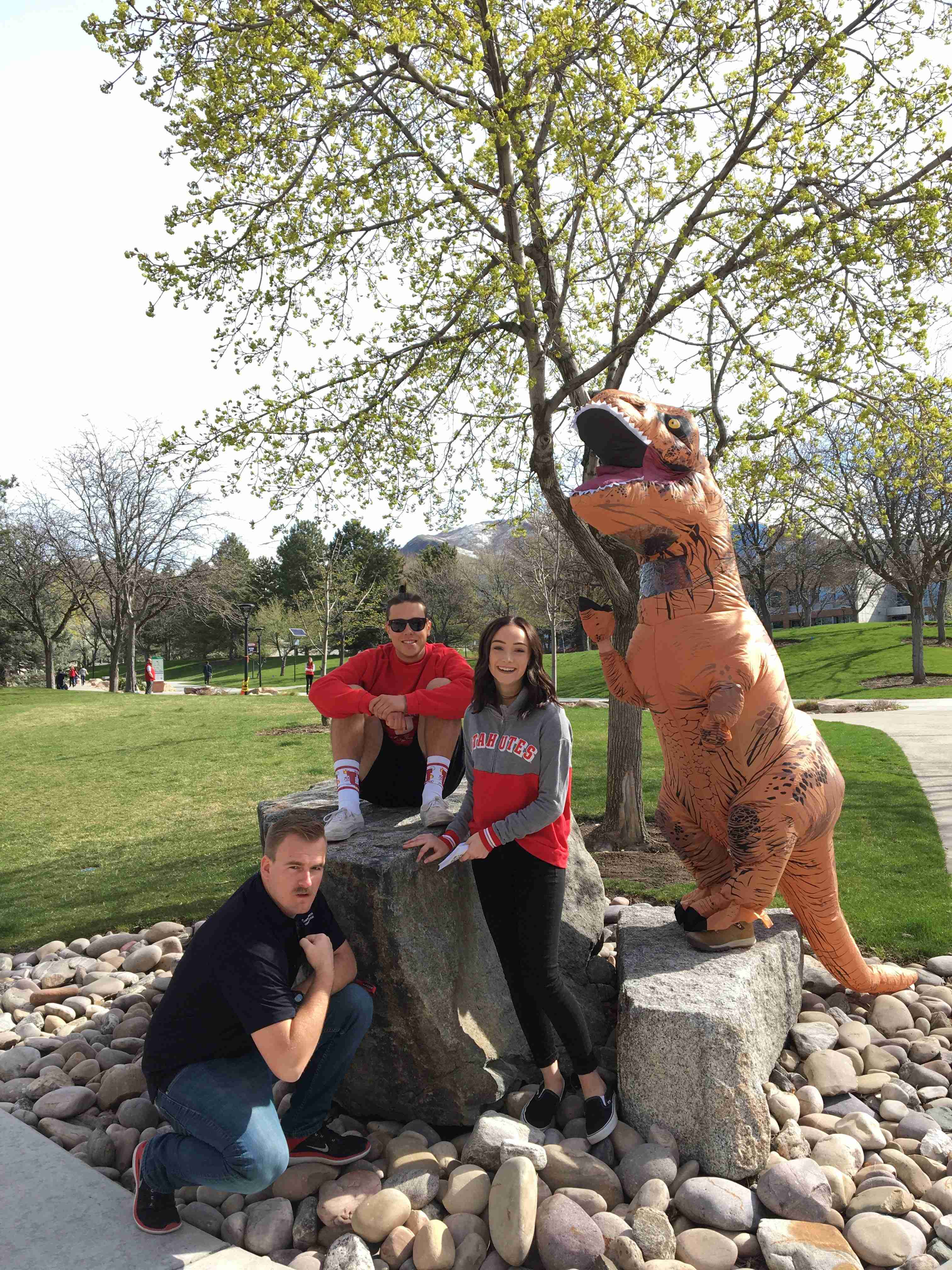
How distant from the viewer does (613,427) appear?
3500 mm

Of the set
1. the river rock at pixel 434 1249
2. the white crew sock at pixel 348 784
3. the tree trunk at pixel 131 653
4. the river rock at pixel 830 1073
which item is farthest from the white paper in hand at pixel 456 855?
the tree trunk at pixel 131 653

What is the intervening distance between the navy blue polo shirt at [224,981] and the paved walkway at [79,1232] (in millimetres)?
400

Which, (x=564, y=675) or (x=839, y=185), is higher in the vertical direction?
(x=839, y=185)

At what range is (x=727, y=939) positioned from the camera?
3.75 metres

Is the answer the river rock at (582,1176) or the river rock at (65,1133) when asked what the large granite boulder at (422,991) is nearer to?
the river rock at (582,1176)

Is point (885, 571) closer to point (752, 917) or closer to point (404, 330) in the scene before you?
point (404, 330)

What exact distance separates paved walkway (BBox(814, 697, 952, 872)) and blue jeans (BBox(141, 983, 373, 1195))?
577 centimetres

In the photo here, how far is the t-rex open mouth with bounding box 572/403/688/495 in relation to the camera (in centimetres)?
349

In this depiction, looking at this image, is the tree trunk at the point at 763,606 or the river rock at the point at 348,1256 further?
the tree trunk at the point at 763,606

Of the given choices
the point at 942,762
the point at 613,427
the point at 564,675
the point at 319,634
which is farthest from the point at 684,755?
the point at 319,634

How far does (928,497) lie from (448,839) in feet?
69.3

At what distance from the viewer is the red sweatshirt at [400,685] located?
397 centimetres

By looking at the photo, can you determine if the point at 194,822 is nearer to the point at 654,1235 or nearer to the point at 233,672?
the point at 654,1235

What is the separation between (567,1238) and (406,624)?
2.44 metres
